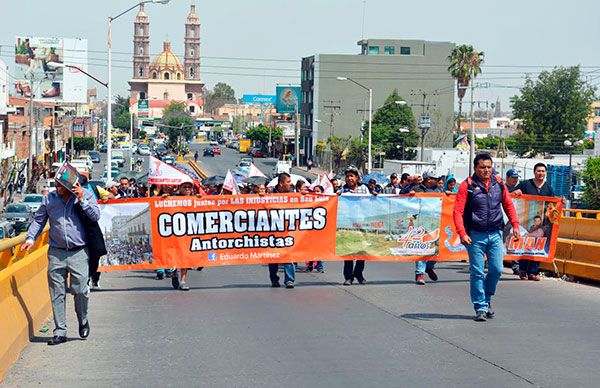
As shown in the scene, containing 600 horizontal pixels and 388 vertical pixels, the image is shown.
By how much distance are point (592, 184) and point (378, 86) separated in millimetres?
62770

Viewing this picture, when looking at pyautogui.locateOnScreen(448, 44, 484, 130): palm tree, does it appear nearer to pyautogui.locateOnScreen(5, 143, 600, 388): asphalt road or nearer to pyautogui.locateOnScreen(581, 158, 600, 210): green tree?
pyautogui.locateOnScreen(581, 158, 600, 210): green tree

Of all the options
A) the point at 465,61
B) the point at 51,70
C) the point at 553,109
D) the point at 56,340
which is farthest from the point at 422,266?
the point at 51,70

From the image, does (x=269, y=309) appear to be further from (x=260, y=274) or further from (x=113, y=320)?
(x=260, y=274)

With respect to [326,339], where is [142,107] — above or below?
above

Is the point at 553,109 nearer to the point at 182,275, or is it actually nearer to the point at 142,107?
the point at 142,107

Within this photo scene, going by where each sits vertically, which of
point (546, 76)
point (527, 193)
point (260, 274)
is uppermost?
point (546, 76)

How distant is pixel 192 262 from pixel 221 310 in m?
2.74

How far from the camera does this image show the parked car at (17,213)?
1642 inches

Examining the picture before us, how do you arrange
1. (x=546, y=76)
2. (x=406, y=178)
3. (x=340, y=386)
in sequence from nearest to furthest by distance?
(x=340, y=386) → (x=406, y=178) → (x=546, y=76)

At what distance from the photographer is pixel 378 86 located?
384 ft

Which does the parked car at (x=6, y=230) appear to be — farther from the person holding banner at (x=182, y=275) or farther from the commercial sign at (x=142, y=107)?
the commercial sign at (x=142, y=107)

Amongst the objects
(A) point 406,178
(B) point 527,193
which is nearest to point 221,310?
(B) point 527,193

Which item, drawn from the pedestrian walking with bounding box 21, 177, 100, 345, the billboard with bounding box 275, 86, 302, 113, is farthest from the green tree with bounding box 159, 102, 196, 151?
the pedestrian walking with bounding box 21, 177, 100, 345

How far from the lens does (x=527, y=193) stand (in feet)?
53.7
